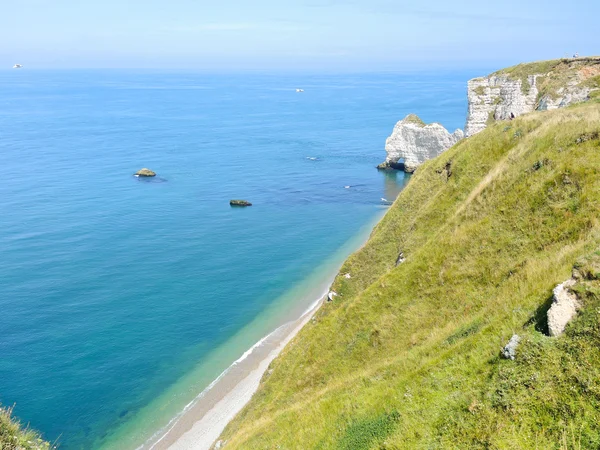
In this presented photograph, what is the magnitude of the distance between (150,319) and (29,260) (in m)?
28.3

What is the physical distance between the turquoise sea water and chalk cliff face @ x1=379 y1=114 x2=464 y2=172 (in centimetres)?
616

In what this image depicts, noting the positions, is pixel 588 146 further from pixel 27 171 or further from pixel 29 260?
pixel 27 171

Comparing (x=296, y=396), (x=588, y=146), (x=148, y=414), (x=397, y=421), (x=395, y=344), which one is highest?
(x=588, y=146)

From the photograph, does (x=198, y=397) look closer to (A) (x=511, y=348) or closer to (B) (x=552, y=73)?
(A) (x=511, y=348)

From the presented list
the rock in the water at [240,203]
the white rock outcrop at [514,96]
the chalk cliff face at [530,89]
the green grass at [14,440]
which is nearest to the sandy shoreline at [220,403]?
the green grass at [14,440]

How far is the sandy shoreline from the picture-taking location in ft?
126

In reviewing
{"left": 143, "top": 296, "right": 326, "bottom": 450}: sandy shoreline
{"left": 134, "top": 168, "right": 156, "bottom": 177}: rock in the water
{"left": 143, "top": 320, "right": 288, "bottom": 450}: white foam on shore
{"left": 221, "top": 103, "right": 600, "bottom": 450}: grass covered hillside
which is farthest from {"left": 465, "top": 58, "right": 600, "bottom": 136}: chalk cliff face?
{"left": 134, "top": 168, "right": 156, "bottom": 177}: rock in the water

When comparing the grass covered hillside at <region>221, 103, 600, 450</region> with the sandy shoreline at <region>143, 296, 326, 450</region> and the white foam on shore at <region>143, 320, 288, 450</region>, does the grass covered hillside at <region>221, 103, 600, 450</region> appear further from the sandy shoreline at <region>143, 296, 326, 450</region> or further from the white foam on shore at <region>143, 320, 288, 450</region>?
the white foam on shore at <region>143, 320, 288, 450</region>

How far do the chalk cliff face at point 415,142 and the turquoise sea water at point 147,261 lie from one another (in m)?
6.16

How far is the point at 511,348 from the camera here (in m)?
15.0

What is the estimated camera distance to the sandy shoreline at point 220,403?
3853 centimetres

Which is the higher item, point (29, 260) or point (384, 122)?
point (384, 122)

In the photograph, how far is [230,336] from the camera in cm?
5297

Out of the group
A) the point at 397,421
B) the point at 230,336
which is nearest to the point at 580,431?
the point at 397,421
